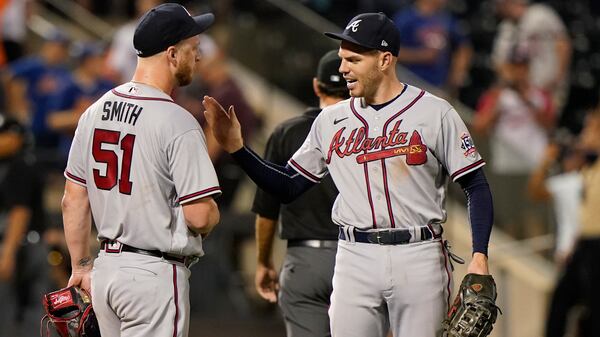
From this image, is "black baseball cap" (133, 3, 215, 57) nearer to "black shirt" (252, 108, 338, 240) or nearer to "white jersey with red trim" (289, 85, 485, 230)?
"white jersey with red trim" (289, 85, 485, 230)

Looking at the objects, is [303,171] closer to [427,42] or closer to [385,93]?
[385,93]

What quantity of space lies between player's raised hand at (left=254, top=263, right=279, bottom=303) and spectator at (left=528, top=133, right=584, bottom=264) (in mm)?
4075

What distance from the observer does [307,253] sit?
596cm

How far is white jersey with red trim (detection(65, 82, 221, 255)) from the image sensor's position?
4.71 meters

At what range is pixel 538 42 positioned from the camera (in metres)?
11.3

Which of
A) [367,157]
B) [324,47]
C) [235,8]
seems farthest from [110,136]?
[235,8]

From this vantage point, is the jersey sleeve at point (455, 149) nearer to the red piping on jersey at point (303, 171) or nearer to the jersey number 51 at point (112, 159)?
the red piping on jersey at point (303, 171)

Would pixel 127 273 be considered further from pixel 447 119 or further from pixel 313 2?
pixel 313 2

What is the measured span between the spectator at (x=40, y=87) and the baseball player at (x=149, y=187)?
18.8 feet

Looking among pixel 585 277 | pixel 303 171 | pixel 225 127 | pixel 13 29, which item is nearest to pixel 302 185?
pixel 303 171

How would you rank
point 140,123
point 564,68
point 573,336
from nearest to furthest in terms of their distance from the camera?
point 140,123 → point 573,336 → point 564,68

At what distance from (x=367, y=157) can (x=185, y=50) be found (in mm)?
881

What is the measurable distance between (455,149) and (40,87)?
697 centimetres

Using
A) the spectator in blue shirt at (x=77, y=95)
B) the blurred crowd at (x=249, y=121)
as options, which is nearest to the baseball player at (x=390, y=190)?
the blurred crowd at (x=249, y=121)
